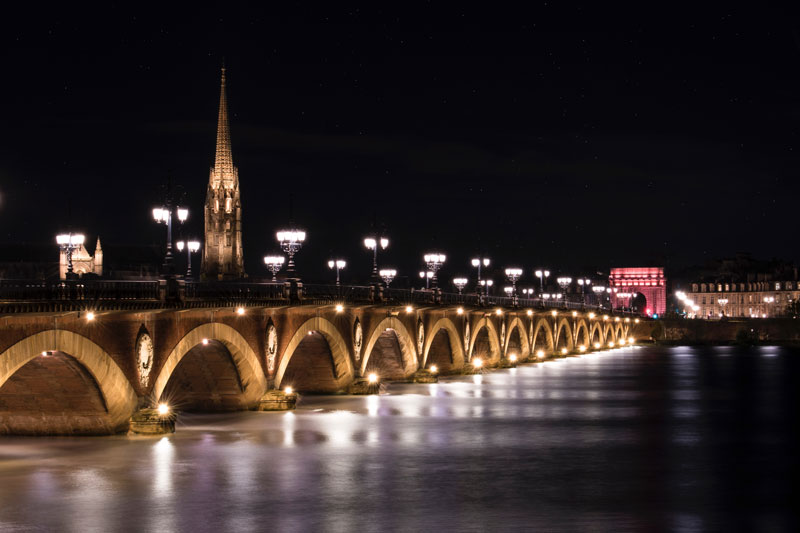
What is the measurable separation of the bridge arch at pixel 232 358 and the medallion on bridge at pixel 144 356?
0.79 meters

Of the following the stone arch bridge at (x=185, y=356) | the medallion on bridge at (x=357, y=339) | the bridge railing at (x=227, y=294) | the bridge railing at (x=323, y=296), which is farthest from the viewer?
the medallion on bridge at (x=357, y=339)

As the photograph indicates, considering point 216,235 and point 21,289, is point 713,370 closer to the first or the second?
point 216,235

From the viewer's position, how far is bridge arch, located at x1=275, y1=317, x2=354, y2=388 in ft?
176

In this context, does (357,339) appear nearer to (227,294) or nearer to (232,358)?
(227,294)

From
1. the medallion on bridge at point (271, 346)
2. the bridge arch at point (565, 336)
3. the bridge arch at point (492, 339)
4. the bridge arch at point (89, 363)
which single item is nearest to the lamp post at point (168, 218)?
the bridge arch at point (89, 363)

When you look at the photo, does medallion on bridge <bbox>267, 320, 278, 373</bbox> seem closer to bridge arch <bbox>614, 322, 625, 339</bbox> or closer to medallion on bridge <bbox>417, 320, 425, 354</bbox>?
medallion on bridge <bbox>417, 320, 425, 354</bbox>

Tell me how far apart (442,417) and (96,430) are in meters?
18.0

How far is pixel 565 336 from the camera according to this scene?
147m

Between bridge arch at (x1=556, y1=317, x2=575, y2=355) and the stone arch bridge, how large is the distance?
56.8m

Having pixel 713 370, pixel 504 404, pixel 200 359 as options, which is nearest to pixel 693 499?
Answer: pixel 200 359

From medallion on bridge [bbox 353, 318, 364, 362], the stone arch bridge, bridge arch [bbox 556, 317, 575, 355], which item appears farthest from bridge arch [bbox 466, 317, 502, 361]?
bridge arch [bbox 556, 317, 575, 355]

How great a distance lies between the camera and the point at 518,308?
111m

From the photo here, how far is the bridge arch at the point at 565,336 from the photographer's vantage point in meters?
139

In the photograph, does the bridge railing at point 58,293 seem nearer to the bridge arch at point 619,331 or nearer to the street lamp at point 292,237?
the street lamp at point 292,237
